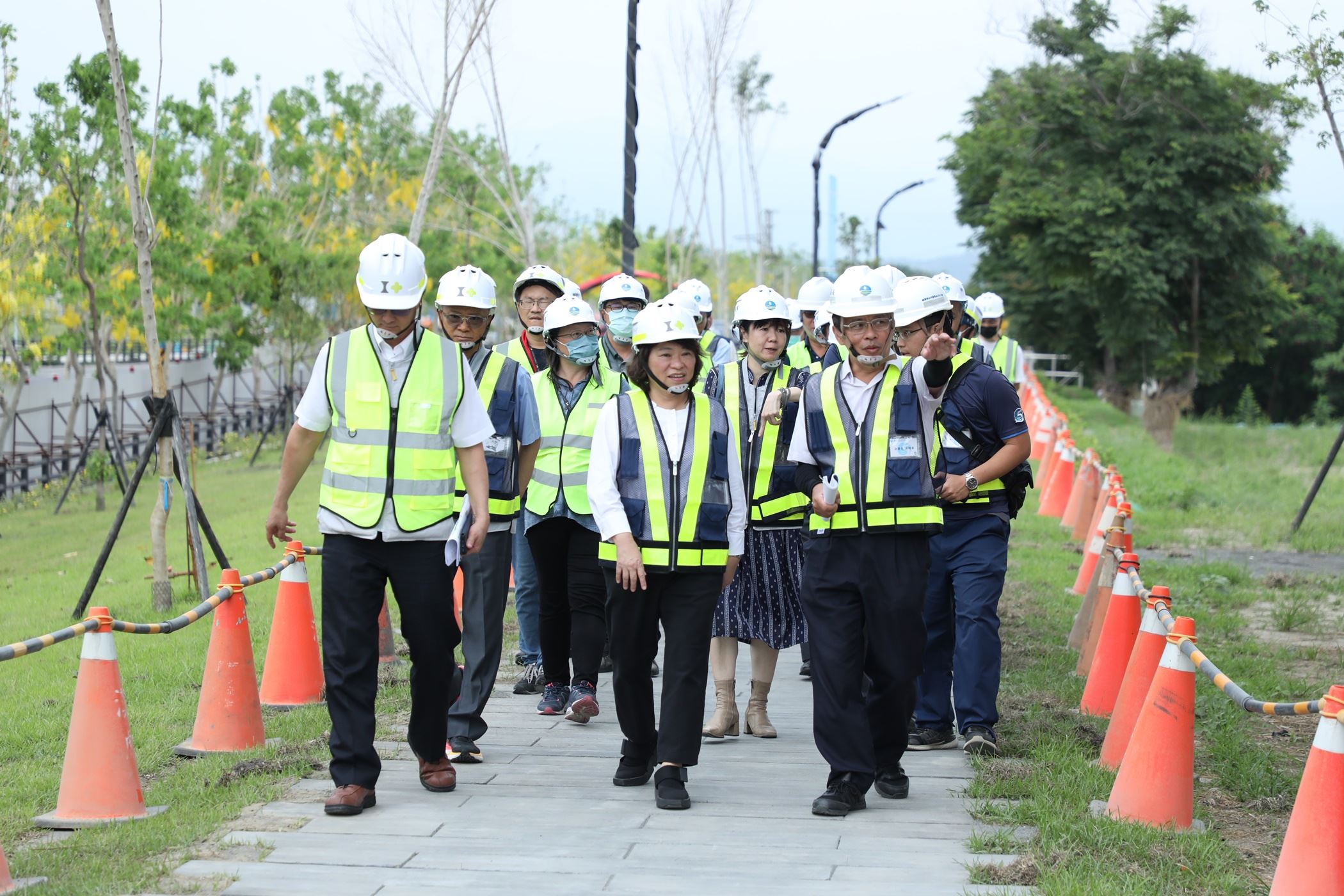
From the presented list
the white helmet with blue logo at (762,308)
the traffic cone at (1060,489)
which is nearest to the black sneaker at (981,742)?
the white helmet with blue logo at (762,308)

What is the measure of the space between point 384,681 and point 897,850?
4.19 meters

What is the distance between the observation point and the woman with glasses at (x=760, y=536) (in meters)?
7.52

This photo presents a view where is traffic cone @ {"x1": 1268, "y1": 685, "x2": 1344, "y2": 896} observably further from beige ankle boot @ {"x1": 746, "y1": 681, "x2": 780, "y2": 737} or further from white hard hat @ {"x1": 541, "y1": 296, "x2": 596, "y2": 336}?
white hard hat @ {"x1": 541, "y1": 296, "x2": 596, "y2": 336}

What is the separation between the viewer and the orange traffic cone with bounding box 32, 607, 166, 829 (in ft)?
20.0

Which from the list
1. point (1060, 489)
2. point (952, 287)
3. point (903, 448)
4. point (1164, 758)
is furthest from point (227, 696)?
point (1060, 489)

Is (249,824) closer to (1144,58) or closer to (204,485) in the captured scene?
(204,485)

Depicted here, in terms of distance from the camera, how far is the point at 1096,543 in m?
11.9

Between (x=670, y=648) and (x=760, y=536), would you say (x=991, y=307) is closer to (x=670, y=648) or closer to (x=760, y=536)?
(x=760, y=536)

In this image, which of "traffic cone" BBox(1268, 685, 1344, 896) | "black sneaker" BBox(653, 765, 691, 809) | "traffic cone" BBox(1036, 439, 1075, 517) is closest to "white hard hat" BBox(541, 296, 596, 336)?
"black sneaker" BBox(653, 765, 691, 809)

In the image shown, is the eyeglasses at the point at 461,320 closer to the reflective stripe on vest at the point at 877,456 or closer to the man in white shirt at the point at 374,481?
the man in white shirt at the point at 374,481

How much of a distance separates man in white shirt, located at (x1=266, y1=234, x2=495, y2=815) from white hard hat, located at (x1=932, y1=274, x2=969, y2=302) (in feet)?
8.90

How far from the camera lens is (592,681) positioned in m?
8.16

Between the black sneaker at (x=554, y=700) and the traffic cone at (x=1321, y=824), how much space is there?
4.09 metres

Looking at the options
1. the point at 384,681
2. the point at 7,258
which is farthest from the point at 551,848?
the point at 7,258
